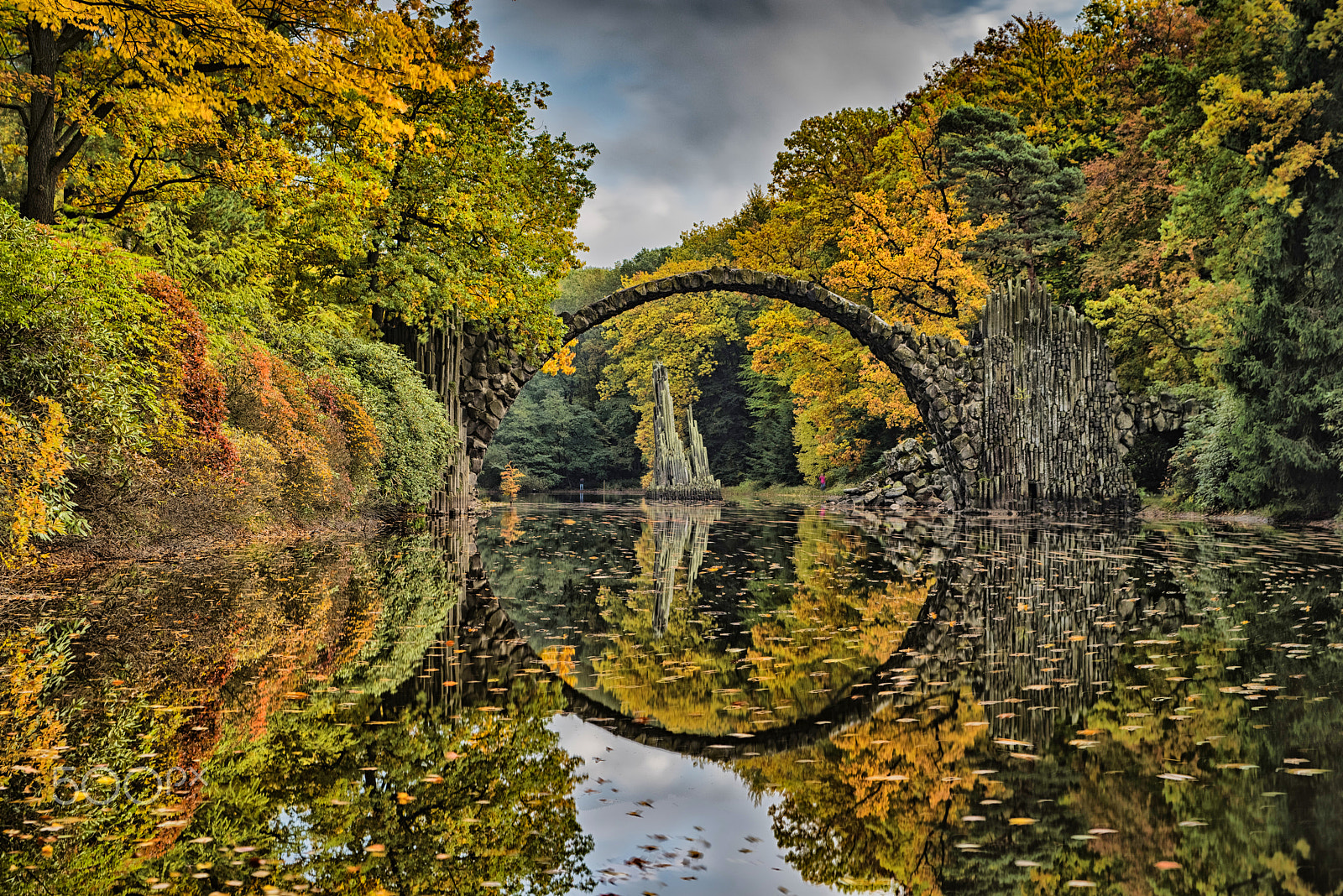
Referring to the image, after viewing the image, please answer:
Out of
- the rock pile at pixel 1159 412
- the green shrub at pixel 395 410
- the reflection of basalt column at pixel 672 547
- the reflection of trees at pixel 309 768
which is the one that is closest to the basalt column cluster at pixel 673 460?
the reflection of basalt column at pixel 672 547

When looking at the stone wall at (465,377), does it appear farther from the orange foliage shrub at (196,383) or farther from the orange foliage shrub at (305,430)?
the orange foliage shrub at (196,383)

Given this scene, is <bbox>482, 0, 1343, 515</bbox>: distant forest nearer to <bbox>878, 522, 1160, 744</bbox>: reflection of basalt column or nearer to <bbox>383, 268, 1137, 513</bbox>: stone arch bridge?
<bbox>383, 268, 1137, 513</bbox>: stone arch bridge

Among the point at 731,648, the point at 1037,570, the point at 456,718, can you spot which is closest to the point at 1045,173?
the point at 1037,570

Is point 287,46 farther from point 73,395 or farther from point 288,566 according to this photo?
point 288,566

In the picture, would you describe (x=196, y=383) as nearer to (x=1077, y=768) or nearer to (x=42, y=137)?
(x=42, y=137)

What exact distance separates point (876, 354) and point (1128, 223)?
23.4 ft

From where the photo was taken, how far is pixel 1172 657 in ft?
16.6

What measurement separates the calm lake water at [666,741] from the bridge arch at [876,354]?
11644 mm

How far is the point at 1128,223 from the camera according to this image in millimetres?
22047

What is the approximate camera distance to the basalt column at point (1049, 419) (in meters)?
18.6

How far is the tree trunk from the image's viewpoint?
9.26 metres

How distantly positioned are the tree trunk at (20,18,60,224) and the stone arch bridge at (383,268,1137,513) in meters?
8.51

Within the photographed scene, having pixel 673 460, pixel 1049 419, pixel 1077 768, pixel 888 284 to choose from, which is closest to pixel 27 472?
pixel 1077 768

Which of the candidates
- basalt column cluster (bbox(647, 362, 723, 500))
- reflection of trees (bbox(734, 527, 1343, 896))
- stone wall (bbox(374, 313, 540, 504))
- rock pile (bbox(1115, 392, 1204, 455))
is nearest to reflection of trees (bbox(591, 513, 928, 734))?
reflection of trees (bbox(734, 527, 1343, 896))
